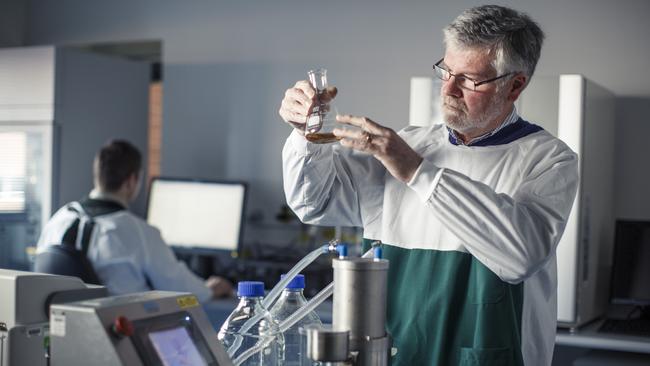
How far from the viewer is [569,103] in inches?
118

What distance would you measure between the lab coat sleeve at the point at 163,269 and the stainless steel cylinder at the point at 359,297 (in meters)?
2.05

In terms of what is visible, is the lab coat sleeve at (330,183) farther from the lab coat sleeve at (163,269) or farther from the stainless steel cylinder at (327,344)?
the lab coat sleeve at (163,269)

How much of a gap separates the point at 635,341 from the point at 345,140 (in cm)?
175

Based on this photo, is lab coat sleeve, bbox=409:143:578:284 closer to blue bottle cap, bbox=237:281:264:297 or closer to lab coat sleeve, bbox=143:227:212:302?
blue bottle cap, bbox=237:281:264:297

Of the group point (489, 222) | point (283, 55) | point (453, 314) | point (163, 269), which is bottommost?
point (163, 269)

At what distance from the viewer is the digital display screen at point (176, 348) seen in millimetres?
1310

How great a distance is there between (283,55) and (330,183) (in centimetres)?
233

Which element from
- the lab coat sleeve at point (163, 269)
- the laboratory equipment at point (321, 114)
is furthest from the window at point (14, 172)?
the laboratory equipment at point (321, 114)

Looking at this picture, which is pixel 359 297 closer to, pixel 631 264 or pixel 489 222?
pixel 489 222

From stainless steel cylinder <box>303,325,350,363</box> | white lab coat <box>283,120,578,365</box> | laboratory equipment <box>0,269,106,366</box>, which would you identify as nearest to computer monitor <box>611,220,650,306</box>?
white lab coat <box>283,120,578,365</box>

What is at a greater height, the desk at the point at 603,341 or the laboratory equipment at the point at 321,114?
the laboratory equipment at the point at 321,114

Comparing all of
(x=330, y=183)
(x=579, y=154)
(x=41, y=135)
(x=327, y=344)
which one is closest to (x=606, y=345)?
(x=579, y=154)

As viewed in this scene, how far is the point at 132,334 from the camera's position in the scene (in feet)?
4.19

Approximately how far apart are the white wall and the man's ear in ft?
5.56
